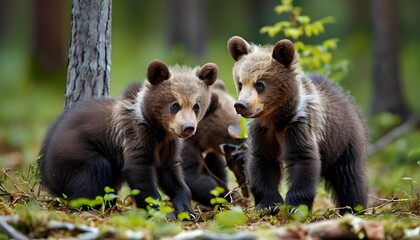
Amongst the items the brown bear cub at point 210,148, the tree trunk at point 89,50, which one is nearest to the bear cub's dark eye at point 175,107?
the tree trunk at point 89,50

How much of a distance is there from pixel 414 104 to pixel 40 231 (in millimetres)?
15045

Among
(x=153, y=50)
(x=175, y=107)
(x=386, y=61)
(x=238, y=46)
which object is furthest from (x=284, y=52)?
(x=153, y=50)

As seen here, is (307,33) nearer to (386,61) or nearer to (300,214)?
(300,214)

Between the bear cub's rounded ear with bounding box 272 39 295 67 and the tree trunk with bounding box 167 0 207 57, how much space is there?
16.8 metres

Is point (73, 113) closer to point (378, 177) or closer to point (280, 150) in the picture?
point (280, 150)

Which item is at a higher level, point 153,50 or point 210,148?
point 153,50

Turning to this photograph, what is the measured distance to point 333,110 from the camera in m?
7.77

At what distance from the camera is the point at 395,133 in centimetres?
1605

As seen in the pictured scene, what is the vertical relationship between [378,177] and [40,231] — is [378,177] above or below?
below

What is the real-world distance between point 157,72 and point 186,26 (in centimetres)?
1687

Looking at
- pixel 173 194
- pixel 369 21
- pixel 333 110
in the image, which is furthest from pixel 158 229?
pixel 369 21

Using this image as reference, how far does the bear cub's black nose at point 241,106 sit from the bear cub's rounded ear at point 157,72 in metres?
0.92

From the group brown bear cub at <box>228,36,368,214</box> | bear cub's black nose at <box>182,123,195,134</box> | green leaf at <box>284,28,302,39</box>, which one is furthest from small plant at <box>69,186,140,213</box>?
green leaf at <box>284,28,302,39</box>

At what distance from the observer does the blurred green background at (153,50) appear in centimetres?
1766
